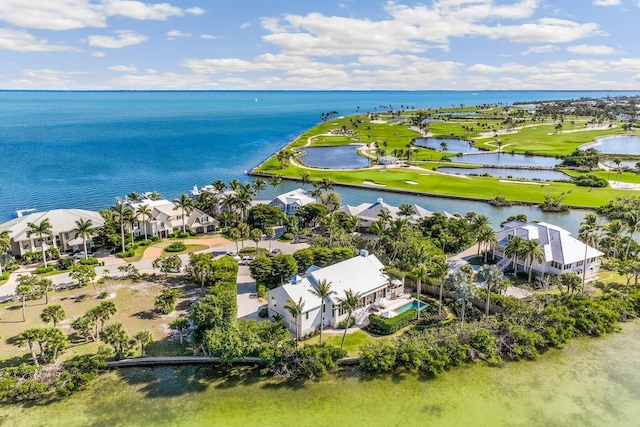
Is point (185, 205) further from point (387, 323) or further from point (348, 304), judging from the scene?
point (387, 323)

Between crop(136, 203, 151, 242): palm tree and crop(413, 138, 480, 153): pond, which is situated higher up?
crop(413, 138, 480, 153): pond

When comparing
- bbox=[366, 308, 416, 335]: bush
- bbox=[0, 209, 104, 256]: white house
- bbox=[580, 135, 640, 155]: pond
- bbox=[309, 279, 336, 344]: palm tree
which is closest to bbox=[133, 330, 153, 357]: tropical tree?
bbox=[309, 279, 336, 344]: palm tree

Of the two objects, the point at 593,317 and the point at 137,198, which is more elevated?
the point at 137,198

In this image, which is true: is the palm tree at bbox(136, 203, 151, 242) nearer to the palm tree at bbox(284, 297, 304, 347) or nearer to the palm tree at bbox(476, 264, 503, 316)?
the palm tree at bbox(284, 297, 304, 347)

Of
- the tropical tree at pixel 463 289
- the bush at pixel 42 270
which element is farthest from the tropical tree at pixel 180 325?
the bush at pixel 42 270

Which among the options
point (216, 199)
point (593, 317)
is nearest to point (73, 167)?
point (216, 199)

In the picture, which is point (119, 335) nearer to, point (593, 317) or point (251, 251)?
point (251, 251)

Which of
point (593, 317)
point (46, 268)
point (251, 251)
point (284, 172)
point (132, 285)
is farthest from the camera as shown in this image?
point (284, 172)
